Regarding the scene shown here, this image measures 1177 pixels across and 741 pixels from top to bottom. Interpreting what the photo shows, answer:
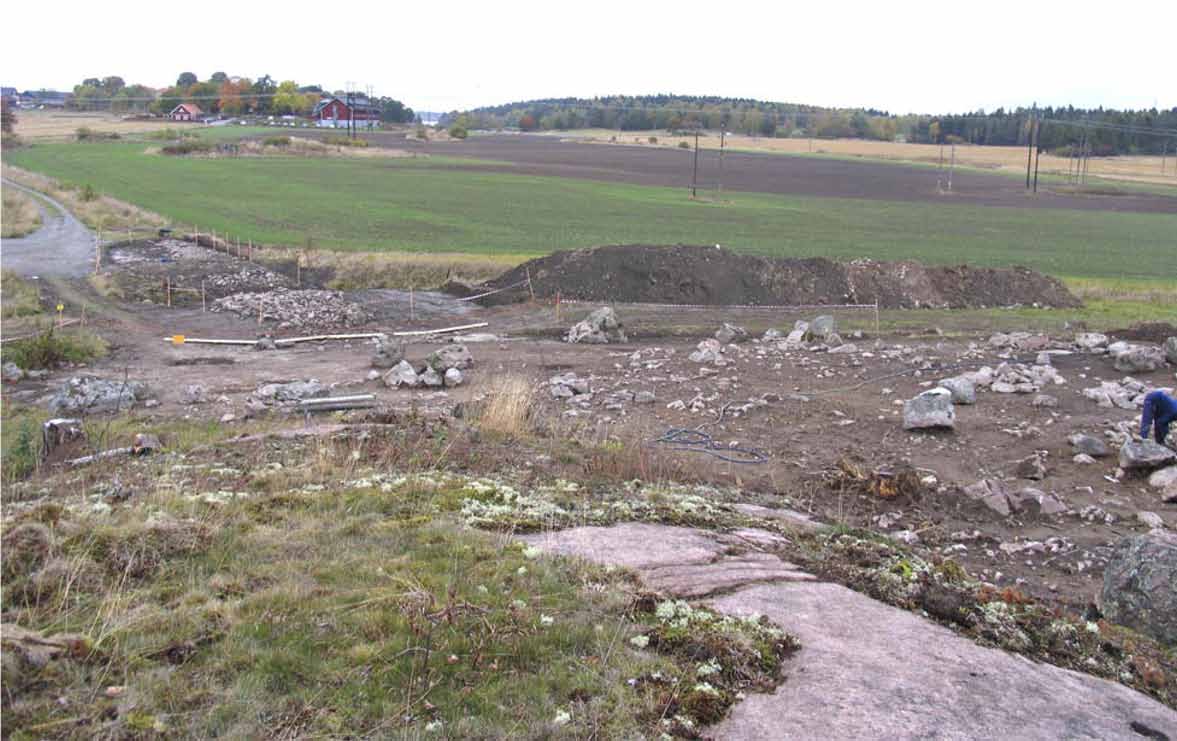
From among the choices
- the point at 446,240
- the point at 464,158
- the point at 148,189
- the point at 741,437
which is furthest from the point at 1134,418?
the point at 464,158

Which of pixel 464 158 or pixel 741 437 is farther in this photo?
pixel 464 158

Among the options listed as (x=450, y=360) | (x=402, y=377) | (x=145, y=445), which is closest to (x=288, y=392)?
(x=402, y=377)

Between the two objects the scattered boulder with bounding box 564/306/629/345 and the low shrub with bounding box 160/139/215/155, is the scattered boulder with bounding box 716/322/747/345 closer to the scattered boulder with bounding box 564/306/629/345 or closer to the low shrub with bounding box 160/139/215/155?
the scattered boulder with bounding box 564/306/629/345

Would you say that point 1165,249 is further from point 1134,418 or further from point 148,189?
point 148,189

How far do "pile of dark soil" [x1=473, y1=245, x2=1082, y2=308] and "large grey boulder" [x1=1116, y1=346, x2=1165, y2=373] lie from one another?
1283 cm

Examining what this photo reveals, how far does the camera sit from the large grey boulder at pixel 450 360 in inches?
775

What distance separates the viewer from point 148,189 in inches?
2368

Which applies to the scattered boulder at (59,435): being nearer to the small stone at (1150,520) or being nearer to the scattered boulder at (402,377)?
the scattered boulder at (402,377)

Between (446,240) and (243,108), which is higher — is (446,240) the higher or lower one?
the lower one

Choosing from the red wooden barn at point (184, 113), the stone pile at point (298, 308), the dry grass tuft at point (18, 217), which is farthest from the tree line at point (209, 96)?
the stone pile at point (298, 308)

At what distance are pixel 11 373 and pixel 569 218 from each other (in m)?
34.6

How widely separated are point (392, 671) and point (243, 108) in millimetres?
144024

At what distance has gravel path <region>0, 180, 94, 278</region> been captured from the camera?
1328 inches

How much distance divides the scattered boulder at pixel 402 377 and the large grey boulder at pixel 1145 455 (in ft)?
40.0
